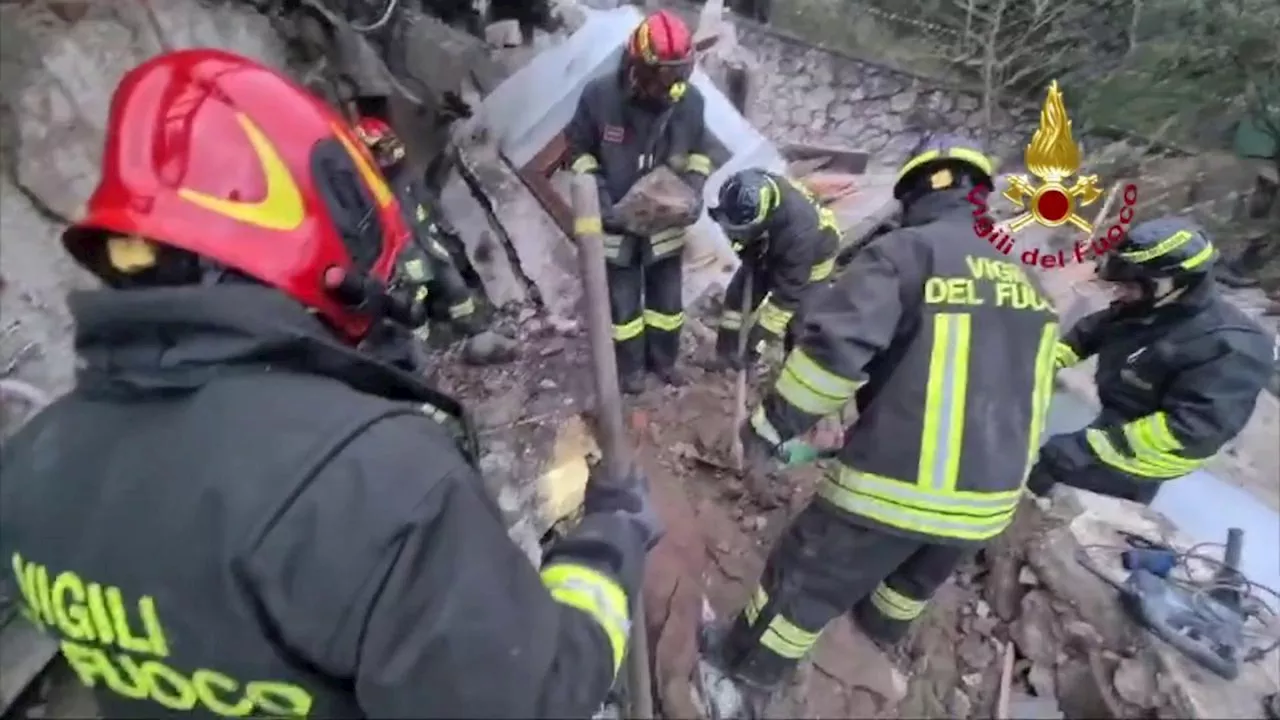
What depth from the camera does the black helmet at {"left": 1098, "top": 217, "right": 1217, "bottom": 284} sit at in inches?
123

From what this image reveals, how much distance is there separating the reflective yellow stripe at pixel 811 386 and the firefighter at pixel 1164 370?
4.38 feet

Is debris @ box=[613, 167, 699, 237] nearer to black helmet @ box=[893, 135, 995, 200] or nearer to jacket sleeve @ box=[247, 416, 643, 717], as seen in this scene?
black helmet @ box=[893, 135, 995, 200]

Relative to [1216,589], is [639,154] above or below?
above

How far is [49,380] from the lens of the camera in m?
2.92

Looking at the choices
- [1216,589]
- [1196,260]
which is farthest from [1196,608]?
[1196,260]

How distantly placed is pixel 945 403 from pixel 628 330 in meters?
2.29

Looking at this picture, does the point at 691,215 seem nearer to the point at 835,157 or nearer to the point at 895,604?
the point at 895,604

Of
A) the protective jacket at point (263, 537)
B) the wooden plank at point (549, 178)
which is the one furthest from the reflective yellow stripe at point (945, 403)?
the wooden plank at point (549, 178)

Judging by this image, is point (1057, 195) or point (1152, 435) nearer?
point (1152, 435)

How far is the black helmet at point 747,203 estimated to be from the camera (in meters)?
3.99

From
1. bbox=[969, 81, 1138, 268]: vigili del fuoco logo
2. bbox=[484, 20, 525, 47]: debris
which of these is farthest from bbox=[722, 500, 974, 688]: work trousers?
bbox=[484, 20, 525, 47]: debris

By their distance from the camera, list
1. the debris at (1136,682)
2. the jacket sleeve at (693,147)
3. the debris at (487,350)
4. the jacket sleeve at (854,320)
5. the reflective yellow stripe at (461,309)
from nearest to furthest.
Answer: the jacket sleeve at (854,320) < the debris at (1136,682) < the jacket sleeve at (693,147) < the reflective yellow stripe at (461,309) < the debris at (487,350)

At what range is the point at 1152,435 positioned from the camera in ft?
10.5

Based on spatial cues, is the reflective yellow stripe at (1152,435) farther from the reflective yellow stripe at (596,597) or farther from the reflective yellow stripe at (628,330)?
the reflective yellow stripe at (596,597)
